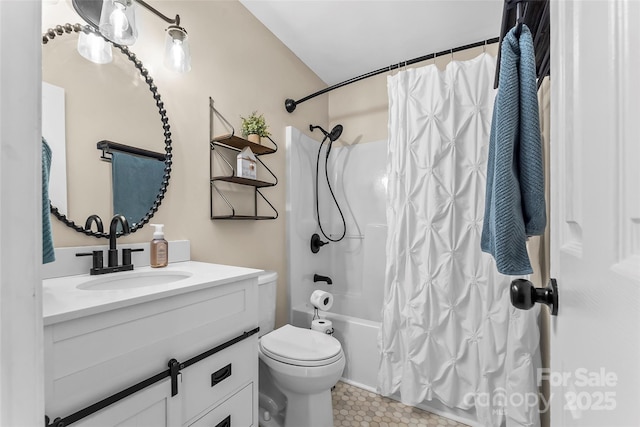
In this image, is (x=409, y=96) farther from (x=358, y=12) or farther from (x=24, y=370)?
Answer: (x=24, y=370)

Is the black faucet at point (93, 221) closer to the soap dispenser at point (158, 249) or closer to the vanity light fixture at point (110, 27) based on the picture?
the soap dispenser at point (158, 249)

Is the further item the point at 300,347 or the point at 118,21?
the point at 300,347

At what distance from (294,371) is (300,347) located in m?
0.14

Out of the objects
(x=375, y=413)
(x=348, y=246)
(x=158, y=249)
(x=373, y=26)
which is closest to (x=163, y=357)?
(x=158, y=249)

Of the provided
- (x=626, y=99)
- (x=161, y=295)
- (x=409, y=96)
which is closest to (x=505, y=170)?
Result: (x=626, y=99)

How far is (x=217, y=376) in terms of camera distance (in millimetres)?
934

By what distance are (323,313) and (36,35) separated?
6.34 feet

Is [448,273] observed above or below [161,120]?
below

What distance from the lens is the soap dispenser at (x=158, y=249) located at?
1138 mm

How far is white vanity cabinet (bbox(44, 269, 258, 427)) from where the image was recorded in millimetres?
610

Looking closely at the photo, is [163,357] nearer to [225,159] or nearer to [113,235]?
[113,235]

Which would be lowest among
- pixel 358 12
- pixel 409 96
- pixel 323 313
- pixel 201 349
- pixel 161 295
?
pixel 323 313

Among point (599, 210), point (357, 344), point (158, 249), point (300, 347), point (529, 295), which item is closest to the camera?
point (599, 210)

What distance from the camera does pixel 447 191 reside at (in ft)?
5.21
